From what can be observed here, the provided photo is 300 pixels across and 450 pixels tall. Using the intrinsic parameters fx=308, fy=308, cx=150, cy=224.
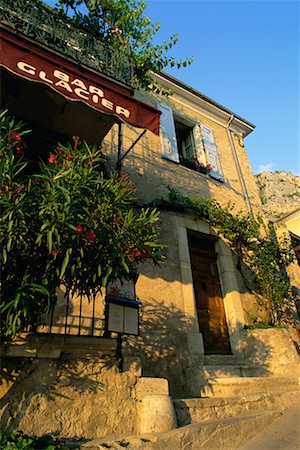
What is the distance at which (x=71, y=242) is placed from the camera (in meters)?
2.69

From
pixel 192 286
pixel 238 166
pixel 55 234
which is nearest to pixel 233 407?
pixel 192 286

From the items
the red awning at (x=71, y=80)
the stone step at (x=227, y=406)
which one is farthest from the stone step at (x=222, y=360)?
the red awning at (x=71, y=80)

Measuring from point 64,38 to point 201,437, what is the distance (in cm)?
591

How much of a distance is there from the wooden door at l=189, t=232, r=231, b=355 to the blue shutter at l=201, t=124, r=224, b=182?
2.24 m

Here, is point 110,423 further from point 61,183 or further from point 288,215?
point 288,215

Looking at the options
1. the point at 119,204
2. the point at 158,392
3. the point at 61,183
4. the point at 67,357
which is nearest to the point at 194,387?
the point at 158,392

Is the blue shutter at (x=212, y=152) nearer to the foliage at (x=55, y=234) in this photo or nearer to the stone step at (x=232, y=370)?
the stone step at (x=232, y=370)

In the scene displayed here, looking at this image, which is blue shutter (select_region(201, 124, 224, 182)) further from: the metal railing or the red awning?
Answer: the metal railing

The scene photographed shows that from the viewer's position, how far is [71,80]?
4.29 metres

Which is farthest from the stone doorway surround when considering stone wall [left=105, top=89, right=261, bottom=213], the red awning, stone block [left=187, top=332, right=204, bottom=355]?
the red awning

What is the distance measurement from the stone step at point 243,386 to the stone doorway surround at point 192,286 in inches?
38.1

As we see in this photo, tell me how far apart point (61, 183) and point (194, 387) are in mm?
3731

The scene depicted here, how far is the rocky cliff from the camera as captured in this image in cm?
2697

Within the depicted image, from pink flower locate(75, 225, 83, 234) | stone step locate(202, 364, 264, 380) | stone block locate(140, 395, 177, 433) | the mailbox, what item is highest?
pink flower locate(75, 225, 83, 234)
